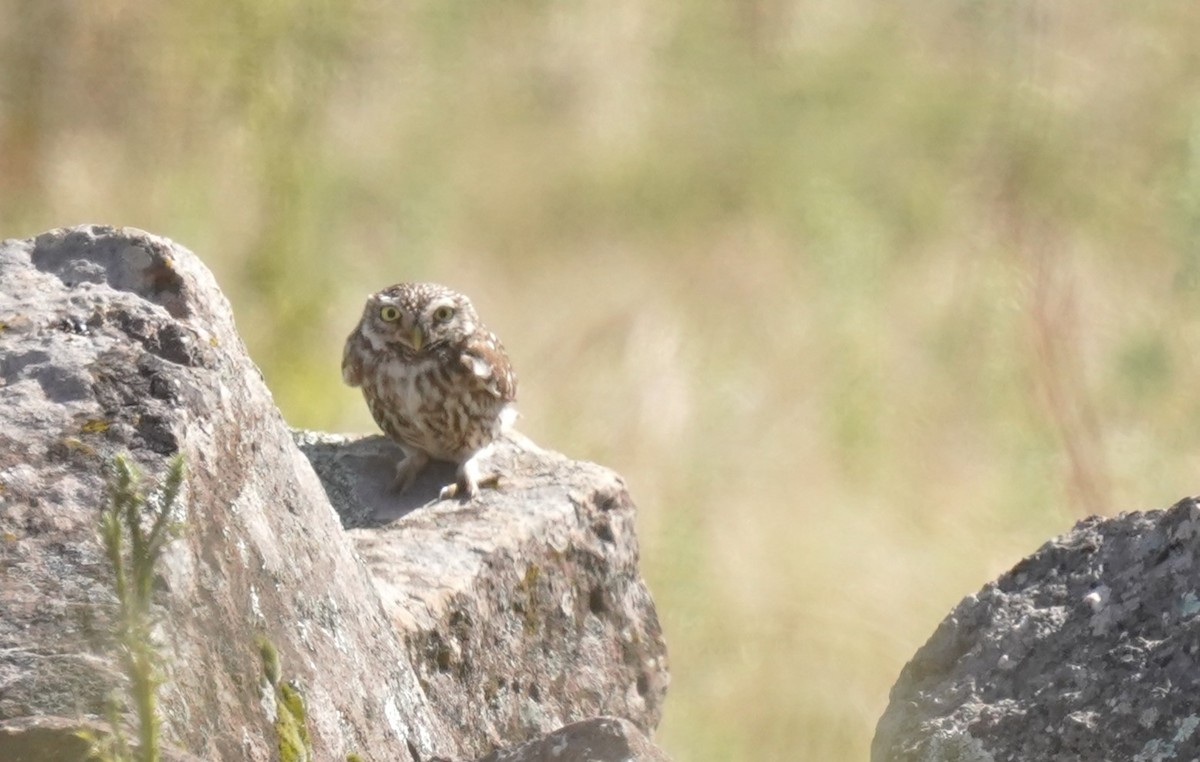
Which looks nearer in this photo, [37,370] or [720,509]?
[37,370]

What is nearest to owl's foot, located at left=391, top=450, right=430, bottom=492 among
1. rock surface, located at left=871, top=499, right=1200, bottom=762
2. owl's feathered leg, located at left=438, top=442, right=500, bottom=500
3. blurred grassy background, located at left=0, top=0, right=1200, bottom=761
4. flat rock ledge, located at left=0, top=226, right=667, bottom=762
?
owl's feathered leg, located at left=438, top=442, right=500, bottom=500

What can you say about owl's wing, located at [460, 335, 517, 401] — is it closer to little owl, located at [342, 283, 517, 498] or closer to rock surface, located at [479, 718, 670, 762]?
little owl, located at [342, 283, 517, 498]

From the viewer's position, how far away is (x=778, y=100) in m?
11.5

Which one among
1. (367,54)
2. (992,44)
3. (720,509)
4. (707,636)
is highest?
(367,54)

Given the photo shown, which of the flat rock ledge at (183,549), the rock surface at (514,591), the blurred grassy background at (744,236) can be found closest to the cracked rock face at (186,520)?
the flat rock ledge at (183,549)

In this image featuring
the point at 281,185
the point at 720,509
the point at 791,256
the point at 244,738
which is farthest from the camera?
the point at 791,256

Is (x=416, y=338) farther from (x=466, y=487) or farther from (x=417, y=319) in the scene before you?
(x=466, y=487)

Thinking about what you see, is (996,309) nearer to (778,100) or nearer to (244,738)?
(778,100)

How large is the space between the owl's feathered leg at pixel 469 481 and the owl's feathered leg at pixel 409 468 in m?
0.14

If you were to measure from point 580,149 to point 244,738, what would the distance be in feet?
28.9

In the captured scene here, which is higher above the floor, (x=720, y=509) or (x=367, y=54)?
(x=367, y=54)

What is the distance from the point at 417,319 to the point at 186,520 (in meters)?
3.54

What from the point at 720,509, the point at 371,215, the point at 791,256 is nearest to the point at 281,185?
the point at 371,215

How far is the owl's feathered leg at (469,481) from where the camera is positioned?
17.5ft
